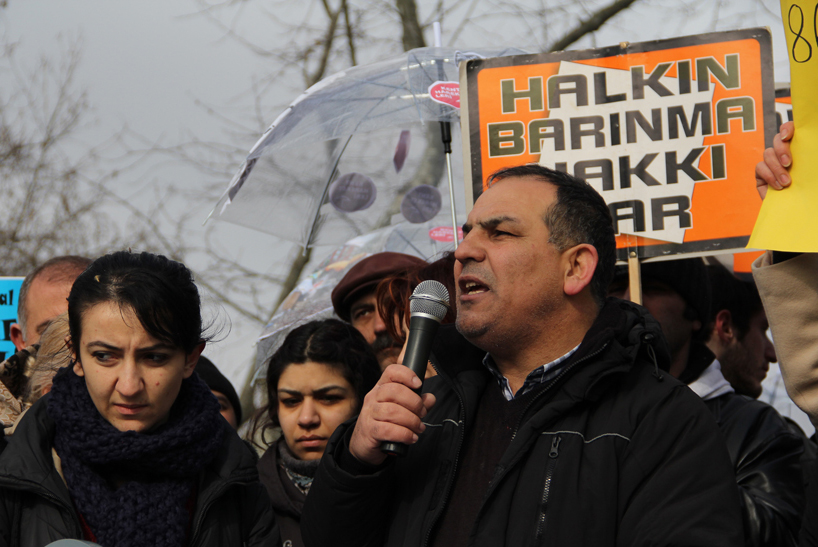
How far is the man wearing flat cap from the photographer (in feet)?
13.9

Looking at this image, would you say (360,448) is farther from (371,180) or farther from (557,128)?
(371,180)

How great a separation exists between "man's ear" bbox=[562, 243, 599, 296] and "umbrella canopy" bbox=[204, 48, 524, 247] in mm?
2153

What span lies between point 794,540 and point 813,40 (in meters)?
1.74

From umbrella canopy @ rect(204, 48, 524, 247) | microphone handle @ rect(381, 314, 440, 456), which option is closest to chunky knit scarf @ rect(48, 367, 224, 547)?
microphone handle @ rect(381, 314, 440, 456)

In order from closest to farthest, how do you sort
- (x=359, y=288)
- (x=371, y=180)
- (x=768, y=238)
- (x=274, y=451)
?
(x=768, y=238) < (x=274, y=451) < (x=359, y=288) < (x=371, y=180)

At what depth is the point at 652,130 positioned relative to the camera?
3600mm

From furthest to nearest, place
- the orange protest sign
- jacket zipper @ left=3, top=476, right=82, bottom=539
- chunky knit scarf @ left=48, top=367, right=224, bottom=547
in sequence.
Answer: the orange protest sign, chunky knit scarf @ left=48, top=367, right=224, bottom=547, jacket zipper @ left=3, top=476, right=82, bottom=539

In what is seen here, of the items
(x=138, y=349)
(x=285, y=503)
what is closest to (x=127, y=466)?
(x=138, y=349)

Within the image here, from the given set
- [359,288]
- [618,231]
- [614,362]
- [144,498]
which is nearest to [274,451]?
[359,288]

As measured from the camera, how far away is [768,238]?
2100 mm

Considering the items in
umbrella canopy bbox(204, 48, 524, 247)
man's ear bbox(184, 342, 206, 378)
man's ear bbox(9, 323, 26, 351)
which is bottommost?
man's ear bbox(184, 342, 206, 378)

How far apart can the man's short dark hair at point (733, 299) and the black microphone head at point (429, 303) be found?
254 cm

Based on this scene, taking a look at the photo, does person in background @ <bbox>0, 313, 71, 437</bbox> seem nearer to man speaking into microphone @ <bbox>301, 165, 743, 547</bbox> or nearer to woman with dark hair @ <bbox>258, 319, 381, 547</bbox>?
woman with dark hair @ <bbox>258, 319, 381, 547</bbox>

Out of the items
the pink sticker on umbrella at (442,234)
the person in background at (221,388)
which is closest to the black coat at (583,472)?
the person in background at (221,388)
